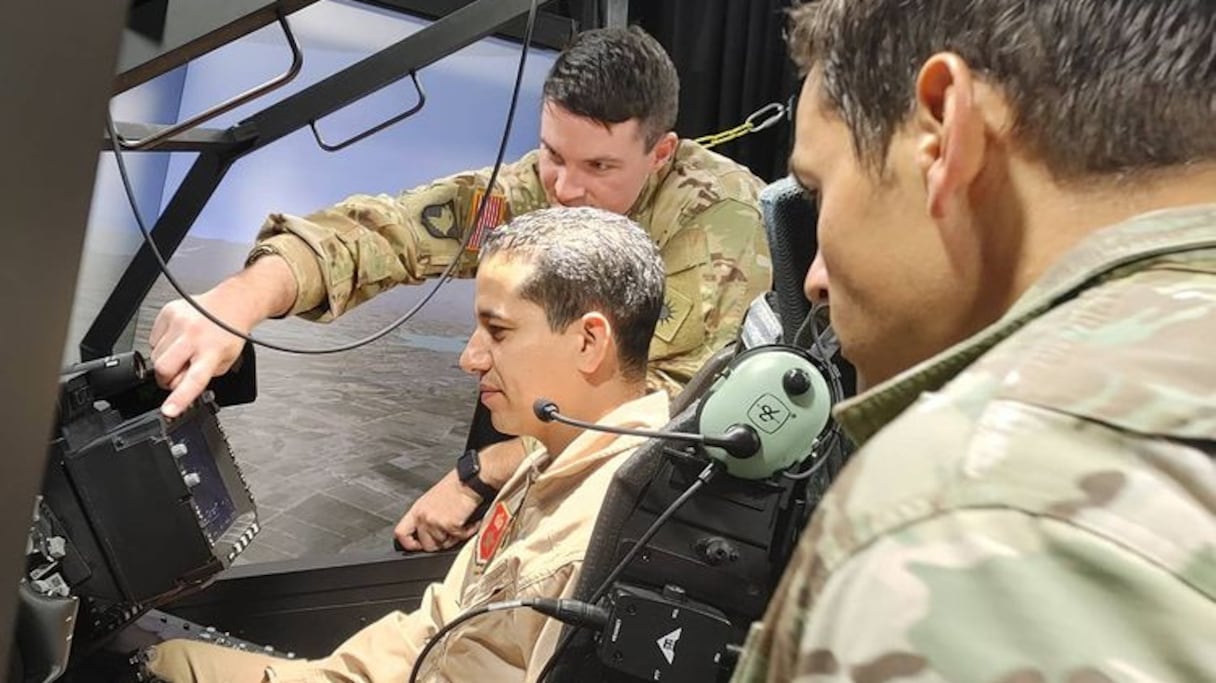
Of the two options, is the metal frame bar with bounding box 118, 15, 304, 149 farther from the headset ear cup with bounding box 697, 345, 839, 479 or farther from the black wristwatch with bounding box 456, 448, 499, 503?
the black wristwatch with bounding box 456, 448, 499, 503

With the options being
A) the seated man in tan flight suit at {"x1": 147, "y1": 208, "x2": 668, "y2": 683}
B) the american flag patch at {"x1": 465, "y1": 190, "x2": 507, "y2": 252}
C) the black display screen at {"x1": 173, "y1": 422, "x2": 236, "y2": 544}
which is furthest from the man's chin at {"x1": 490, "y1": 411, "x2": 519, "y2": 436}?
the american flag patch at {"x1": 465, "y1": 190, "x2": 507, "y2": 252}

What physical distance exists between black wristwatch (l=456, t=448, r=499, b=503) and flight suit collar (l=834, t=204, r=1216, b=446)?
4.02 ft

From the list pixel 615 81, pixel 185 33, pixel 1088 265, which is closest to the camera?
pixel 1088 265

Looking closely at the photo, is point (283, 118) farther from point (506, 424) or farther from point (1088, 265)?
point (1088, 265)

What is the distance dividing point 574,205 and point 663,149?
0.21 meters

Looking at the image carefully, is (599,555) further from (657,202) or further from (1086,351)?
(657,202)

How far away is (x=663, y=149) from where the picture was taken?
172cm

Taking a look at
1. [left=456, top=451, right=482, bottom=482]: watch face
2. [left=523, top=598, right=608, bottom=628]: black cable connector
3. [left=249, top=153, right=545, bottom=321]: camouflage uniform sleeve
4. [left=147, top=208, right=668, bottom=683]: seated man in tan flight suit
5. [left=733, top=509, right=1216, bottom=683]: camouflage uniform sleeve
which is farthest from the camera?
[left=456, top=451, right=482, bottom=482]: watch face

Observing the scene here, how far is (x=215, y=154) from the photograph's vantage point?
1.62 meters

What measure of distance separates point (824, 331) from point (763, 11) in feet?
6.72

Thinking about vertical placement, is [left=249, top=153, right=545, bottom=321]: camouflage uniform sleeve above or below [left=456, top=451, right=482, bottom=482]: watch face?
above

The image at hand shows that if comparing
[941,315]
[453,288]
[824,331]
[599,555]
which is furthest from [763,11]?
[941,315]

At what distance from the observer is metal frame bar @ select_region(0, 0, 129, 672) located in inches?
13.8

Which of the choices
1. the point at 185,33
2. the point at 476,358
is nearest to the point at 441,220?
the point at 476,358
